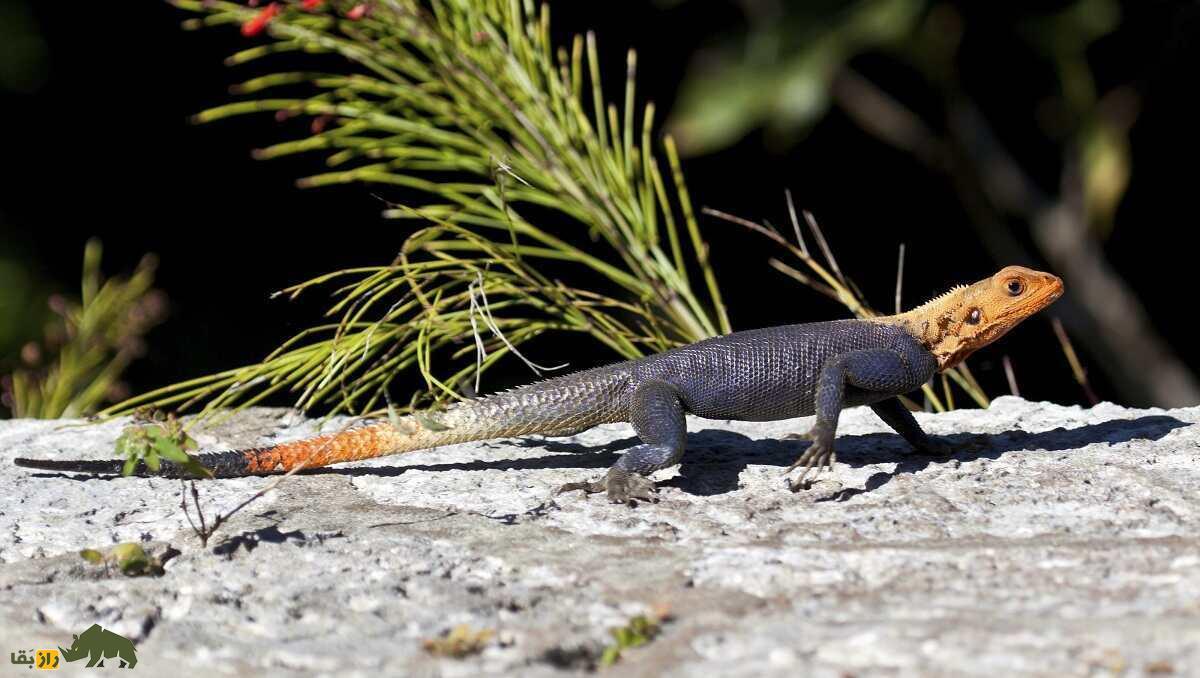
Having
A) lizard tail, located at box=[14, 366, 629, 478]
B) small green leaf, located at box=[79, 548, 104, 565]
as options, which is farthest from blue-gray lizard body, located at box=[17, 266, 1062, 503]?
small green leaf, located at box=[79, 548, 104, 565]

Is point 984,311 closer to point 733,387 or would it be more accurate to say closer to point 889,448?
point 889,448

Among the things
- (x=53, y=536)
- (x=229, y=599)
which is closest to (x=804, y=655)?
(x=229, y=599)

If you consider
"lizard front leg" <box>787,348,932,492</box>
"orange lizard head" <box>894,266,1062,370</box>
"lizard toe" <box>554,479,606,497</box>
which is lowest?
"lizard toe" <box>554,479,606,497</box>

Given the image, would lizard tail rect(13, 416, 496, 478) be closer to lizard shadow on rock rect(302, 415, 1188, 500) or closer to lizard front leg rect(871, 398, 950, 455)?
lizard shadow on rock rect(302, 415, 1188, 500)

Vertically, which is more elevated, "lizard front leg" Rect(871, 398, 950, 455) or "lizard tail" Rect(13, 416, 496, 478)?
"lizard front leg" Rect(871, 398, 950, 455)

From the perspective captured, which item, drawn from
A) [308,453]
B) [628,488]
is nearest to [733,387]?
[628,488]
